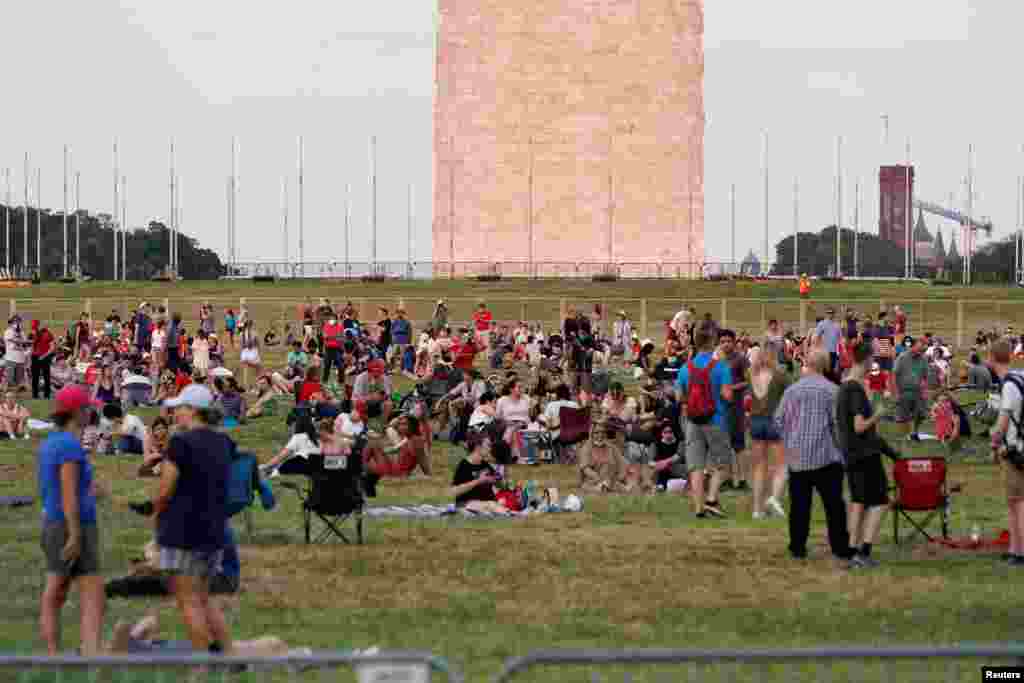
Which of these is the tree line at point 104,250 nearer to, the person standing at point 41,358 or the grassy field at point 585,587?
the person standing at point 41,358

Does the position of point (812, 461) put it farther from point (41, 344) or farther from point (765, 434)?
point (41, 344)

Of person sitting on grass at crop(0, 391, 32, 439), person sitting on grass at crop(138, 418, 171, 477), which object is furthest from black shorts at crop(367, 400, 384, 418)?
person sitting on grass at crop(0, 391, 32, 439)

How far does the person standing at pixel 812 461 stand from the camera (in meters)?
13.9

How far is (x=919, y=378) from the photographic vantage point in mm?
23703

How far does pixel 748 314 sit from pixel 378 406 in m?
26.7

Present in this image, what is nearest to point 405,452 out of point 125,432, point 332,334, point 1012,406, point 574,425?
point 574,425

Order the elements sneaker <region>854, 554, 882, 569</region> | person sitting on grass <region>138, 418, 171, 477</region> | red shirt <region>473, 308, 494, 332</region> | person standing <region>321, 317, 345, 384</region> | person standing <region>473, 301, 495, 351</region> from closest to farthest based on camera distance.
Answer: sneaker <region>854, 554, 882, 569</region> < person sitting on grass <region>138, 418, 171, 477</region> < person standing <region>321, 317, 345, 384</region> < person standing <region>473, 301, 495, 351</region> < red shirt <region>473, 308, 494, 332</region>

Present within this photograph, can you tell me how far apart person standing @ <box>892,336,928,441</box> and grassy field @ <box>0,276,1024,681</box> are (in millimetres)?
5539

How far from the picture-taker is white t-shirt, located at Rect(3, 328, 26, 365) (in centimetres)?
3288

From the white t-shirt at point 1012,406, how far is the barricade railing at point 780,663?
4.84 meters

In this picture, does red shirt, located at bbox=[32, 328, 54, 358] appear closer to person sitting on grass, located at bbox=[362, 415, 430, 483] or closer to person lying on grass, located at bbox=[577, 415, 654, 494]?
person sitting on grass, located at bbox=[362, 415, 430, 483]

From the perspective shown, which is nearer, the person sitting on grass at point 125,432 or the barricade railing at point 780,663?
the barricade railing at point 780,663

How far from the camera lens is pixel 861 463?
46.1ft

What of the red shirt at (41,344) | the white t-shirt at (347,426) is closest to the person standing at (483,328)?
the red shirt at (41,344)
